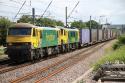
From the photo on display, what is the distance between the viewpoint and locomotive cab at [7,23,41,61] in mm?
24062

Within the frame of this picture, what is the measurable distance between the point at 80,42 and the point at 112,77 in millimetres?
31744

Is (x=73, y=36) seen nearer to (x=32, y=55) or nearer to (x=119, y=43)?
(x=119, y=43)

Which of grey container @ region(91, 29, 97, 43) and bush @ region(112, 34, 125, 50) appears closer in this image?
bush @ region(112, 34, 125, 50)

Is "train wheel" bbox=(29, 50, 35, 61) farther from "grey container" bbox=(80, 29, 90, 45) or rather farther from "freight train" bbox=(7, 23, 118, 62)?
"grey container" bbox=(80, 29, 90, 45)

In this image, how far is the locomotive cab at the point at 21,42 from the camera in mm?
24062

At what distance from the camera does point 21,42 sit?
957 inches

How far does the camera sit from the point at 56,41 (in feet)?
105

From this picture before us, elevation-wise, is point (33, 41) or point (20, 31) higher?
point (20, 31)

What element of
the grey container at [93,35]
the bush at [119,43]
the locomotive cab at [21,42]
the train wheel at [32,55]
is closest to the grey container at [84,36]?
the grey container at [93,35]

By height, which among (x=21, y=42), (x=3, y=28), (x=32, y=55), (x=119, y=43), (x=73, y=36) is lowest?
(x=119, y=43)

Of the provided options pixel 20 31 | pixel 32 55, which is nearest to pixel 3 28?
pixel 20 31

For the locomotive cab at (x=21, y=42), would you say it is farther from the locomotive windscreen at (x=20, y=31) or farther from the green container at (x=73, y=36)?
the green container at (x=73, y=36)

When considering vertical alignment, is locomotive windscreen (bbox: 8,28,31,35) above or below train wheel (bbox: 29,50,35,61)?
above

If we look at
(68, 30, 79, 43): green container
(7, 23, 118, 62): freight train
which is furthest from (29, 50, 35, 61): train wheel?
(68, 30, 79, 43): green container
